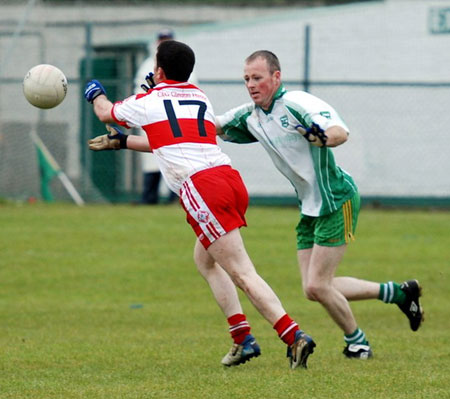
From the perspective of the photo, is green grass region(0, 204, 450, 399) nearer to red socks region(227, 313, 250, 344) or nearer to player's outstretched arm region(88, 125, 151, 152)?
red socks region(227, 313, 250, 344)

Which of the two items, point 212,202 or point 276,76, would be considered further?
point 276,76

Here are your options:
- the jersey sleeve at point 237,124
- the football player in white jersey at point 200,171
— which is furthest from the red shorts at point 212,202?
the jersey sleeve at point 237,124

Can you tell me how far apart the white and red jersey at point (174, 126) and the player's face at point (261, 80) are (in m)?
0.45

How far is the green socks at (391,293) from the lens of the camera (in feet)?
26.0

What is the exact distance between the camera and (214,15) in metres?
22.6

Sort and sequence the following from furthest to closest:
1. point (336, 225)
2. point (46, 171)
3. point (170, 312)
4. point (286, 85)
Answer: point (286, 85) < point (46, 171) < point (170, 312) < point (336, 225)

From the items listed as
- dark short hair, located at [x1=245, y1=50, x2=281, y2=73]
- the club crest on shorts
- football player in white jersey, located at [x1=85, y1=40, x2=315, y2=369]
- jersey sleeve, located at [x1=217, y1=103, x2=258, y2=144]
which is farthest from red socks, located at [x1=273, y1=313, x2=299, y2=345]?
dark short hair, located at [x1=245, y1=50, x2=281, y2=73]

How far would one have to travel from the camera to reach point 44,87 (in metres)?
7.46

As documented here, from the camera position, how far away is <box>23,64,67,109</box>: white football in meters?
7.46

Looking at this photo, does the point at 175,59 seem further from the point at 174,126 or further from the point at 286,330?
the point at 286,330

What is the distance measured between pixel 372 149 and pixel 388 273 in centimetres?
707

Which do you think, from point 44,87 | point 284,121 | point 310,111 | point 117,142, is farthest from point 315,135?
point 44,87

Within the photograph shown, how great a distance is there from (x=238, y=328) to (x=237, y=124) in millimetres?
1479

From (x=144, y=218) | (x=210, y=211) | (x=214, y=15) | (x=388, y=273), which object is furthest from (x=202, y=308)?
(x=214, y=15)
